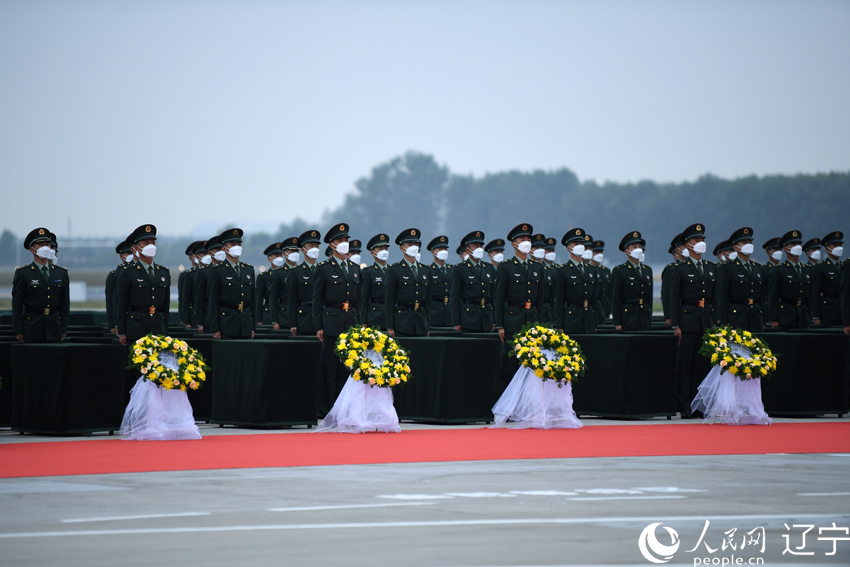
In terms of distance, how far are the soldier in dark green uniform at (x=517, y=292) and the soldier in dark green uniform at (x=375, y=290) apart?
1382 millimetres

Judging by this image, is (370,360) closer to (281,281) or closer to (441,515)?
(281,281)

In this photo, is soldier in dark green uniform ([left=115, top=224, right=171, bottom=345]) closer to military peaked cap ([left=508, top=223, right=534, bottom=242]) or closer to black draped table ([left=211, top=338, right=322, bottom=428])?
black draped table ([left=211, top=338, right=322, bottom=428])

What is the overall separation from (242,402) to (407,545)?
23.6 ft

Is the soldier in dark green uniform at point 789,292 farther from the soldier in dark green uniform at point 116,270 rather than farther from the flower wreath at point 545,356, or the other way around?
the soldier in dark green uniform at point 116,270


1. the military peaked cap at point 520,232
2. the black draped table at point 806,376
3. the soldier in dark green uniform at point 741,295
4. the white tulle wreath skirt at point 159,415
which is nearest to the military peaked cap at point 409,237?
the military peaked cap at point 520,232

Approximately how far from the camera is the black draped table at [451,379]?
1426 cm

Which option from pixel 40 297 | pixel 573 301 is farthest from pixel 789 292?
pixel 40 297

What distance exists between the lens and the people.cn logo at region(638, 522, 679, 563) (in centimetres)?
659

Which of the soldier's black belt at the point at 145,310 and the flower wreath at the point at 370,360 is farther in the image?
the soldier's black belt at the point at 145,310

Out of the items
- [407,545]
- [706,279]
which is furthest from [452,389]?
Answer: [407,545]

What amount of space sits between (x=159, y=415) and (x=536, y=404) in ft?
12.8

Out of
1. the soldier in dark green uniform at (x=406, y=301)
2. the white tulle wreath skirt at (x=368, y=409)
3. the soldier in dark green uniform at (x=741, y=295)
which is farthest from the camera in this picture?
the soldier in dark green uniform at (x=741, y=295)

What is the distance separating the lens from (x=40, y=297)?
1447 centimetres

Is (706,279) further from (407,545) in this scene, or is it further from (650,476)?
(407,545)
